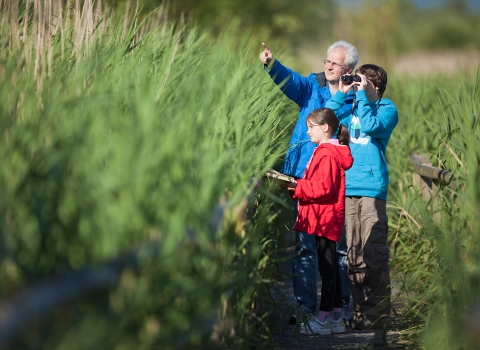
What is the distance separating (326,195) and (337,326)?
0.79 m

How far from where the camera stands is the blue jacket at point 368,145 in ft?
14.8

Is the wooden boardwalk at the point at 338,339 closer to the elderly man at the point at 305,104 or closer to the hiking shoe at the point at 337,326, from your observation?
the hiking shoe at the point at 337,326

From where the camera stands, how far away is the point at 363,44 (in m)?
22.7

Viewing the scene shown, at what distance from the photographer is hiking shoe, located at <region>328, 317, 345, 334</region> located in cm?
434

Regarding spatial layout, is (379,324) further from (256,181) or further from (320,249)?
(256,181)

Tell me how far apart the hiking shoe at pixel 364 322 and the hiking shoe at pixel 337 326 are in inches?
6.3

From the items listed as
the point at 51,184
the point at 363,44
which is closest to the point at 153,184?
the point at 51,184

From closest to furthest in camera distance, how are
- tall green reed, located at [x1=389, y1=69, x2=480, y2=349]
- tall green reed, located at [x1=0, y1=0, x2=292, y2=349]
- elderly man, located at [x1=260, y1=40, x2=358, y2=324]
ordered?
tall green reed, located at [x1=0, y1=0, x2=292, y2=349], tall green reed, located at [x1=389, y1=69, x2=480, y2=349], elderly man, located at [x1=260, y1=40, x2=358, y2=324]

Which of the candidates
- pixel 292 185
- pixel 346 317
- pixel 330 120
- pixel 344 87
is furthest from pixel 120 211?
pixel 346 317

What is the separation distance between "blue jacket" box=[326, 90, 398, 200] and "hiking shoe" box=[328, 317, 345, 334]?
30.7 inches

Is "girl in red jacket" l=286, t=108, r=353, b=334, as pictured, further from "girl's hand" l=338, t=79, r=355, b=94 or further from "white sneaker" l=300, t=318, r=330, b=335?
"girl's hand" l=338, t=79, r=355, b=94

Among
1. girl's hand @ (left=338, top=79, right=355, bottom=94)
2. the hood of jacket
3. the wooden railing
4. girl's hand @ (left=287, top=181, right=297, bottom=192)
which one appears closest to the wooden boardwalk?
girl's hand @ (left=287, top=181, right=297, bottom=192)

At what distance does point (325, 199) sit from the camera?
4.24 metres

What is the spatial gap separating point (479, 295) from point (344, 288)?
6.55 feet
